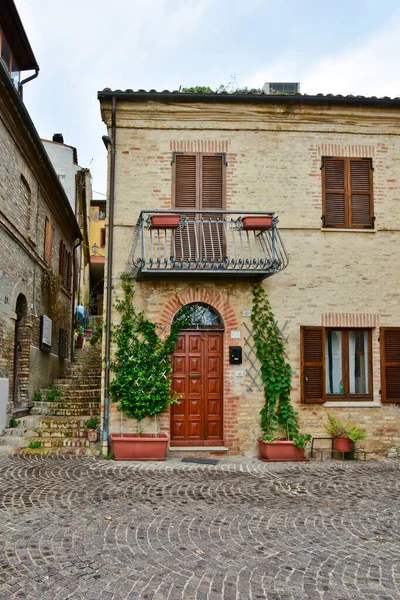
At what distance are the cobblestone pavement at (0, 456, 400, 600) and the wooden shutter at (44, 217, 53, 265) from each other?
740 cm

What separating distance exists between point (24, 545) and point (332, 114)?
30.1ft

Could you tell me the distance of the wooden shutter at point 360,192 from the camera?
10422 mm

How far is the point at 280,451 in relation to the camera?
369 inches

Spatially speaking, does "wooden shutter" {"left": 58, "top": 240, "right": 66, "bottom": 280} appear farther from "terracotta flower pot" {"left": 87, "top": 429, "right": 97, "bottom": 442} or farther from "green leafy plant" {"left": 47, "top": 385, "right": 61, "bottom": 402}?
"terracotta flower pot" {"left": 87, "top": 429, "right": 97, "bottom": 442}

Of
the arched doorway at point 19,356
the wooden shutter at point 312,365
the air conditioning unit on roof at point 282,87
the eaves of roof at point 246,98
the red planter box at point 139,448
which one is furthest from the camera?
the air conditioning unit on roof at point 282,87

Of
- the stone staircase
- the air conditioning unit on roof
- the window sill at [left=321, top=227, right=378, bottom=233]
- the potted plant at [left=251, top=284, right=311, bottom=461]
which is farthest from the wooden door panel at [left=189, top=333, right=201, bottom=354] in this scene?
the air conditioning unit on roof

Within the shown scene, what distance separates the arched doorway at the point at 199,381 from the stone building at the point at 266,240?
0.8 inches

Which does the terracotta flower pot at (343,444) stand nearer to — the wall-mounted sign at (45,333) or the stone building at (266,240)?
the stone building at (266,240)

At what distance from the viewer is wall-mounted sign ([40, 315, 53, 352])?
44.8 feet

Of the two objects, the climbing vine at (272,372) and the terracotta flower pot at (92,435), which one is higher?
the climbing vine at (272,372)

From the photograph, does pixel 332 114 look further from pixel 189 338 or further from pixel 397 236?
pixel 189 338

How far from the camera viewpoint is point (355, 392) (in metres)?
10.2

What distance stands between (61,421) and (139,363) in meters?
2.39

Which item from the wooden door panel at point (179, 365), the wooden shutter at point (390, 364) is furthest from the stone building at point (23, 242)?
A: the wooden shutter at point (390, 364)
